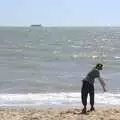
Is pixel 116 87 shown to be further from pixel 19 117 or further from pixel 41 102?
pixel 19 117

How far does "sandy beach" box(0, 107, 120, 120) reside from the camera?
12.8 meters

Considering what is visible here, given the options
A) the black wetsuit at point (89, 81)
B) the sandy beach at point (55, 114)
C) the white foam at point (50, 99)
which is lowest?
the sandy beach at point (55, 114)

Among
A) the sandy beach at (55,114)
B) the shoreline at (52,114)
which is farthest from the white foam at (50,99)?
the sandy beach at (55,114)

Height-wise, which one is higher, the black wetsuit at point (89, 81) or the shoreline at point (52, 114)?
the black wetsuit at point (89, 81)

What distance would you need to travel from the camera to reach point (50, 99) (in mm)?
17312

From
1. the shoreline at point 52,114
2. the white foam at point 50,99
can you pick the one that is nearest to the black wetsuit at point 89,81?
the shoreline at point 52,114

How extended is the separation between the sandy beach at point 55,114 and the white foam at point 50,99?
1.87 metres

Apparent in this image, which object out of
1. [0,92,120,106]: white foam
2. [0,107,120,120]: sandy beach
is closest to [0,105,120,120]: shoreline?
[0,107,120,120]: sandy beach

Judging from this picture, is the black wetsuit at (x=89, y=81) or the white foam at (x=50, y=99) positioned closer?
the black wetsuit at (x=89, y=81)

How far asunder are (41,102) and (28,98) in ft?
3.82

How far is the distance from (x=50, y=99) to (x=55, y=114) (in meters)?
3.88

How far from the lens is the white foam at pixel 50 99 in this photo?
53.8 ft

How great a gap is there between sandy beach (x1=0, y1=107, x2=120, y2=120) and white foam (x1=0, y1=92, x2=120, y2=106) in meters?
1.87

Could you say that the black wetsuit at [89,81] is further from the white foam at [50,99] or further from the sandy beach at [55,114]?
the white foam at [50,99]
